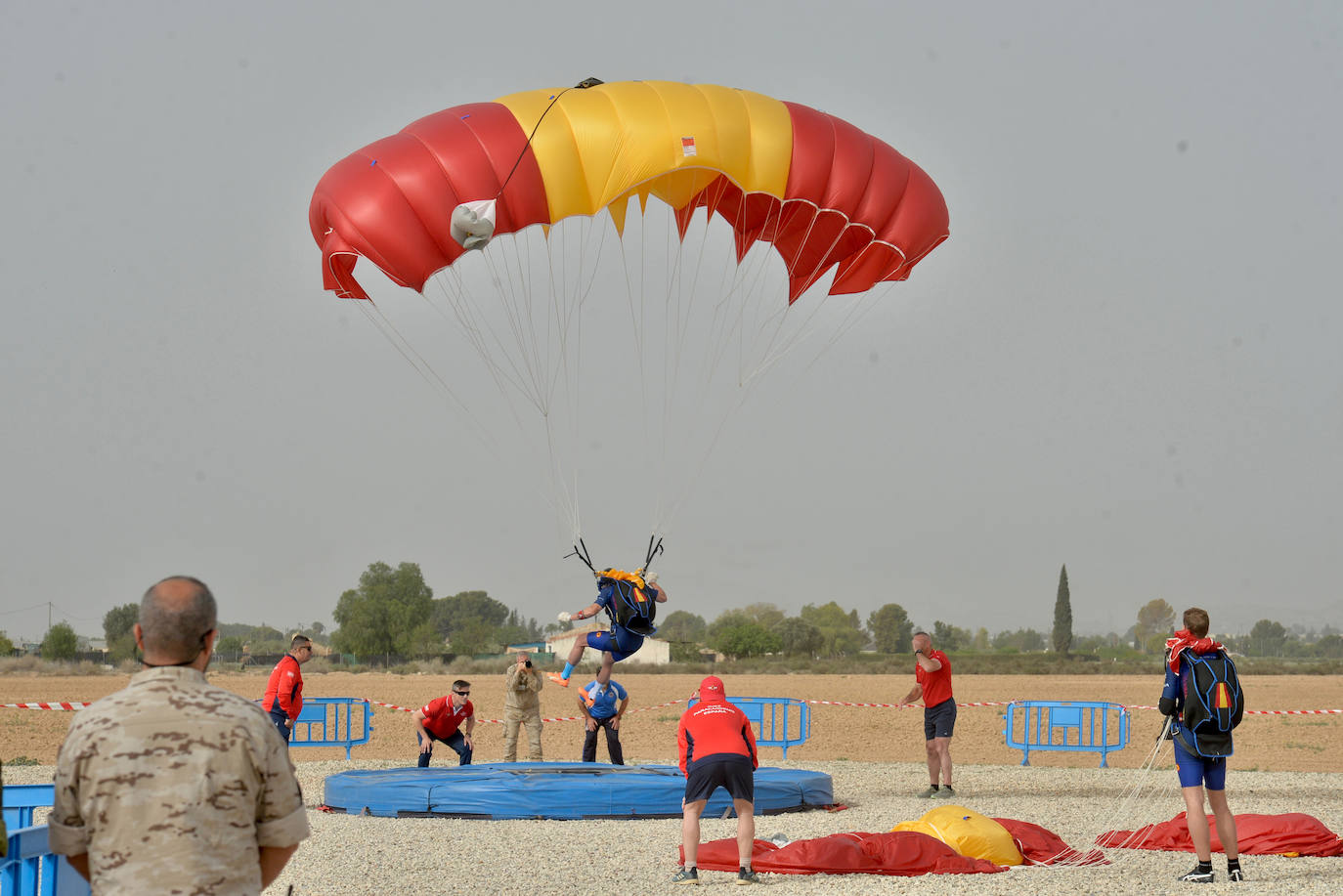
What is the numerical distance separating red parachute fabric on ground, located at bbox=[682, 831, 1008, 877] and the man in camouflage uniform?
5521 millimetres

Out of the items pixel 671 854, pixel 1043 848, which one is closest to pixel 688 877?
pixel 671 854

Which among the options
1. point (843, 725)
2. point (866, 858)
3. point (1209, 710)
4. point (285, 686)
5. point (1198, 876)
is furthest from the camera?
point (843, 725)

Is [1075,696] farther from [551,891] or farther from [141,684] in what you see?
[141,684]

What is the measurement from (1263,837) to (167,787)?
799 centimetres

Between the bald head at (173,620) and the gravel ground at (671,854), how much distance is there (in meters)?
4.37

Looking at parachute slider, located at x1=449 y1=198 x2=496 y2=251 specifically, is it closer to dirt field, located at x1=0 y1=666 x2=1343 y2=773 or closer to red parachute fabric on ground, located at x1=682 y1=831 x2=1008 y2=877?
red parachute fabric on ground, located at x1=682 y1=831 x2=1008 y2=877

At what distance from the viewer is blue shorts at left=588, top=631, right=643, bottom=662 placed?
11117mm

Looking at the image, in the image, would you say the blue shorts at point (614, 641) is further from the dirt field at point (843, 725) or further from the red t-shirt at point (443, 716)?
the dirt field at point (843, 725)

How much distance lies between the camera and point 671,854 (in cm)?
897

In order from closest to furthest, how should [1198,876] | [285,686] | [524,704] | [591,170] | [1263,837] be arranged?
[1198,876] → [1263,837] → [285,686] → [591,170] → [524,704]

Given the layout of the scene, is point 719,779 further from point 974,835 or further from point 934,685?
point 934,685

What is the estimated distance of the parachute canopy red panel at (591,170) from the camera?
11.4 meters

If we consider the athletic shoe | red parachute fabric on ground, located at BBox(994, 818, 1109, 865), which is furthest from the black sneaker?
the athletic shoe

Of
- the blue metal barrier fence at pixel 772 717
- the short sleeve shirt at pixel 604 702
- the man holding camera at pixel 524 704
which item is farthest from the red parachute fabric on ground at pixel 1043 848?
the blue metal barrier fence at pixel 772 717
